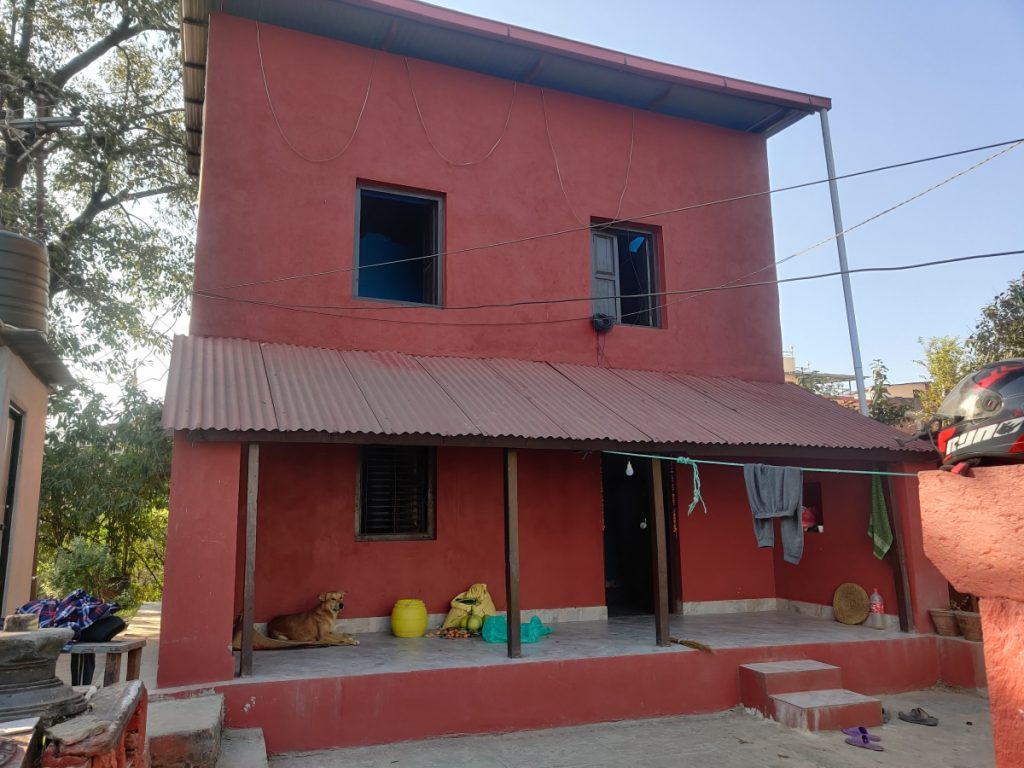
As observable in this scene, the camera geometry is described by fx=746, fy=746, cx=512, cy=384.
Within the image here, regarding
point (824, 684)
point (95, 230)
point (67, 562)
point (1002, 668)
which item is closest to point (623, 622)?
point (824, 684)

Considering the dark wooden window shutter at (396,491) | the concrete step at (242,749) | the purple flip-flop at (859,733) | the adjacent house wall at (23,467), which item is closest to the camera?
the concrete step at (242,749)

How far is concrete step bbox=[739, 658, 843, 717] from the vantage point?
308 inches

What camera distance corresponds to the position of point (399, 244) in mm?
12141

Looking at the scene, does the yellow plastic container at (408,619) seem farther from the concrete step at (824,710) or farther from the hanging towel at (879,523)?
the hanging towel at (879,523)

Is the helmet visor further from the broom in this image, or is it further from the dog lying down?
the dog lying down

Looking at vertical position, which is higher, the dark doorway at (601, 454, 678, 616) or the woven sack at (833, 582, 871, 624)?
the dark doorway at (601, 454, 678, 616)

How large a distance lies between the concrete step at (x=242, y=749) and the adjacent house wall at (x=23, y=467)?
264cm

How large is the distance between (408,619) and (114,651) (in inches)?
153

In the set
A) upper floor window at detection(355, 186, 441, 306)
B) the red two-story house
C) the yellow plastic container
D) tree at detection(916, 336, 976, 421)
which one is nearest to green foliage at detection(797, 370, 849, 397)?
tree at detection(916, 336, 976, 421)

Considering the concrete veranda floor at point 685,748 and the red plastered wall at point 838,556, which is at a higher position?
the red plastered wall at point 838,556

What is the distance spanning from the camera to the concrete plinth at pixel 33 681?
9.48 ft

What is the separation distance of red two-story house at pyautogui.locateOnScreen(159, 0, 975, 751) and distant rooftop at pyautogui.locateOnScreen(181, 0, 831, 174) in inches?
1.7

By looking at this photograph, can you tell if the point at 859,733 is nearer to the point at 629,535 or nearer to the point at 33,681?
the point at 629,535

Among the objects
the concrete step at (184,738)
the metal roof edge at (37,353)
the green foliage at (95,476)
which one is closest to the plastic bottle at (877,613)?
the concrete step at (184,738)
